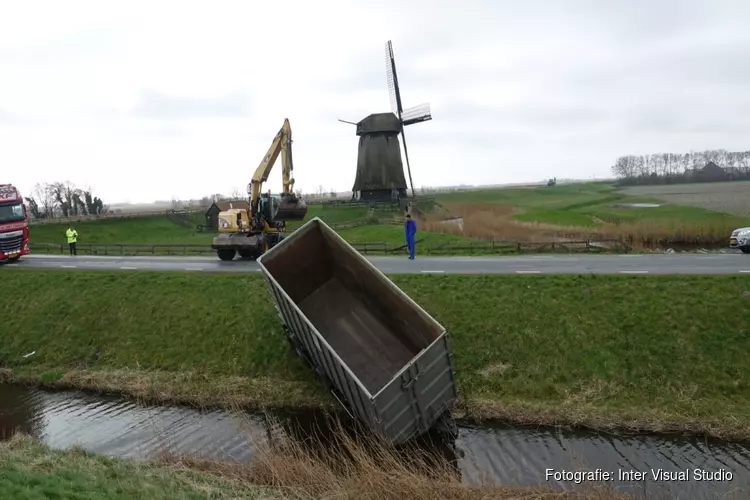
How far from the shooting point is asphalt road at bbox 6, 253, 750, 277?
1545 centimetres

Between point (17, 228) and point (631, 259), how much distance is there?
88.8 feet

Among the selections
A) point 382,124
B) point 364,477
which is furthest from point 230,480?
point 382,124

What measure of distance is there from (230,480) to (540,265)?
1283 centimetres

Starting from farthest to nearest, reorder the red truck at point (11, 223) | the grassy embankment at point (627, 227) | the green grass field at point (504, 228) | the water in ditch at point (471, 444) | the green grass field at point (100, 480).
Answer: the green grass field at point (504, 228) < the grassy embankment at point (627, 227) < the red truck at point (11, 223) < the water in ditch at point (471, 444) < the green grass field at point (100, 480)

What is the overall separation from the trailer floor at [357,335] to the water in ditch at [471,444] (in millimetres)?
1477

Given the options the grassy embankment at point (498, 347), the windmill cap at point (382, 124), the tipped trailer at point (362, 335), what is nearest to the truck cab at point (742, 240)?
the grassy embankment at point (498, 347)

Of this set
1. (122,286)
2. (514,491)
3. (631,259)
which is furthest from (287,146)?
(514,491)

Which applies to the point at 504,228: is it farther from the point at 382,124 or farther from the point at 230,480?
the point at 230,480

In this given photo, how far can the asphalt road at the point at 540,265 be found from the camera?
1545 cm

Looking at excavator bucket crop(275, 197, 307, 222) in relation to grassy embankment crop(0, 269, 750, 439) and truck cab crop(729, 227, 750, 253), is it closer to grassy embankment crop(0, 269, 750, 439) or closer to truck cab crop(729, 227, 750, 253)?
grassy embankment crop(0, 269, 750, 439)

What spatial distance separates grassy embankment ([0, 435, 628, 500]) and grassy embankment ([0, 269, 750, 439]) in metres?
3.11

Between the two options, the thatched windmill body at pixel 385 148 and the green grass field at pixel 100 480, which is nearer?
the green grass field at pixel 100 480

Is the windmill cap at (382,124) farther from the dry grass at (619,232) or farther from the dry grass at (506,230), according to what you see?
the dry grass at (619,232)

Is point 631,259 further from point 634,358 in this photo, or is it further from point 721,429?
point 721,429
